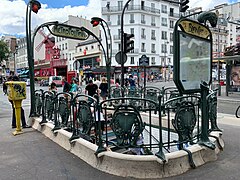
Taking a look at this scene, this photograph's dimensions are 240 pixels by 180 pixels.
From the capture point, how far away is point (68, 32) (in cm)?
870

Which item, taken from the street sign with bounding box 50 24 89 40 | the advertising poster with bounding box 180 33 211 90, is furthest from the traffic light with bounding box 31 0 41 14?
the advertising poster with bounding box 180 33 211 90

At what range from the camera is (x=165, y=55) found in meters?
53.2

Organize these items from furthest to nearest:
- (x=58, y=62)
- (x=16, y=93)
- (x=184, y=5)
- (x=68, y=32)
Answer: (x=58, y=62) → (x=184, y=5) → (x=68, y=32) → (x=16, y=93)

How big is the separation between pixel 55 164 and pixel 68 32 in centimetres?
560

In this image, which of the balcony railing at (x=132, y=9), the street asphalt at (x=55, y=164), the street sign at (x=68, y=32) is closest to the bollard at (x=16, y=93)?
the street asphalt at (x=55, y=164)

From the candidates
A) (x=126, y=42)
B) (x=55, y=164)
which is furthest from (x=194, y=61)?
(x=126, y=42)

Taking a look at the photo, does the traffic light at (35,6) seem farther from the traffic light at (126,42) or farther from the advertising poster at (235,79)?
the advertising poster at (235,79)

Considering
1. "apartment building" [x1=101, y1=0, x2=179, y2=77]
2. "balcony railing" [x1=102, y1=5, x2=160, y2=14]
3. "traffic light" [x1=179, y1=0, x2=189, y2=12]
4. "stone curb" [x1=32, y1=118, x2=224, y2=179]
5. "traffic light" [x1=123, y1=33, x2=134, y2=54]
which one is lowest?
"stone curb" [x1=32, y1=118, x2=224, y2=179]

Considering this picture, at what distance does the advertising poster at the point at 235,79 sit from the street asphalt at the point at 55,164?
481 inches

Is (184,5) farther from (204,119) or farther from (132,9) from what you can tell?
(132,9)

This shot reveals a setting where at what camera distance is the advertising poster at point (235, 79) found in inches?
666

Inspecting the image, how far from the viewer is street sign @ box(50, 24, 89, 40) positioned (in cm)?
836

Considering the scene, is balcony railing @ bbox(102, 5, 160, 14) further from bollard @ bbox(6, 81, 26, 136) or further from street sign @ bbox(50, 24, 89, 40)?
bollard @ bbox(6, 81, 26, 136)

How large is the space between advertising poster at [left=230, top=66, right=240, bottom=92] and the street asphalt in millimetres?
12227
